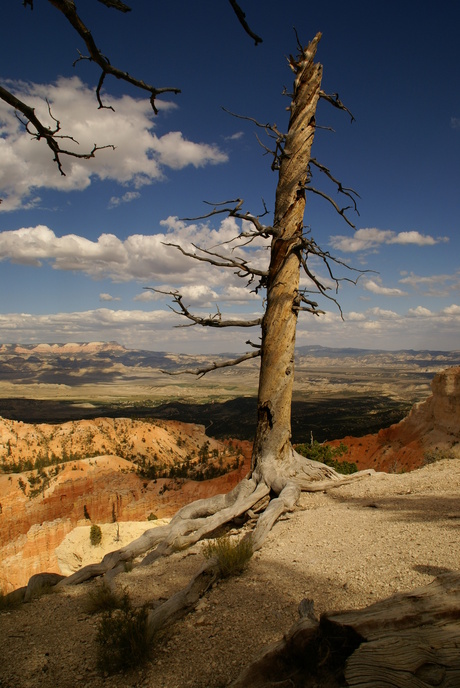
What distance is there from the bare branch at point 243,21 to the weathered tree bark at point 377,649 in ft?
10.4

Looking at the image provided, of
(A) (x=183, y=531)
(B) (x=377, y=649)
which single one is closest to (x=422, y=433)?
(A) (x=183, y=531)

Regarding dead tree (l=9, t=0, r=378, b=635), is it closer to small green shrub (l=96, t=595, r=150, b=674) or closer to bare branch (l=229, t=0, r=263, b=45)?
small green shrub (l=96, t=595, r=150, b=674)

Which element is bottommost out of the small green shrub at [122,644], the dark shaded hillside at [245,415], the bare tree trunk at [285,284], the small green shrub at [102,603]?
the dark shaded hillside at [245,415]

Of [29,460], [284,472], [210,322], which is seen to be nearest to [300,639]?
[284,472]

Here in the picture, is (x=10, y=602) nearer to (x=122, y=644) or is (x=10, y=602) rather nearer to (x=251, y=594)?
(x=122, y=644)

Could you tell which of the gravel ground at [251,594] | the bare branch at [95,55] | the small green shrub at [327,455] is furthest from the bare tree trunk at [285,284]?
the small green shrub at [327,455]

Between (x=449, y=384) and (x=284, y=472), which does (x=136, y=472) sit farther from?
(x=284, y=472)

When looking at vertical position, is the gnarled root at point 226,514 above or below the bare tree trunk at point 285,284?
below

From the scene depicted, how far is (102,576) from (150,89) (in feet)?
17.7

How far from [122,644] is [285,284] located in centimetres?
545

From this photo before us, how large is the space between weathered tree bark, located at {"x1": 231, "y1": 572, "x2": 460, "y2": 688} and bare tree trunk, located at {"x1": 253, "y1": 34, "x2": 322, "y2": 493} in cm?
440

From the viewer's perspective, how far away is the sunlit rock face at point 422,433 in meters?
29.2

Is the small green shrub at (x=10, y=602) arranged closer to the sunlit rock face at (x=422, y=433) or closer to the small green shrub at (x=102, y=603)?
the small green shrub at (x=102, y=603)

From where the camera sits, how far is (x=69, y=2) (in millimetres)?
2219
